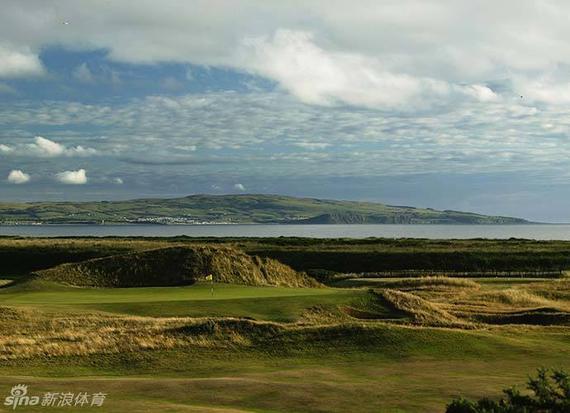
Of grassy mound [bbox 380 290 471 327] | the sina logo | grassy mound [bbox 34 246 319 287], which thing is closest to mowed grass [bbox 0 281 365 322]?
grassy mound [bbox 380 290 471 327]

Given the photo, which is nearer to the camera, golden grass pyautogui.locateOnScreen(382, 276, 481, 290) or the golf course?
the golf course

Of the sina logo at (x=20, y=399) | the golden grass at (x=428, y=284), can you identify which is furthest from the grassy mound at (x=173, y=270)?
the sina logo at (x=20, y=399)

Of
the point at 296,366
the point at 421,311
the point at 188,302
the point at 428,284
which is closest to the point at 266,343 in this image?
the point at 296,366

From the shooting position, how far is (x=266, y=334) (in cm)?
2834

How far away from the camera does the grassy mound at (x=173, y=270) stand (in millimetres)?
52156

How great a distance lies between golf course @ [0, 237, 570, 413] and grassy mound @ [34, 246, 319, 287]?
238mm

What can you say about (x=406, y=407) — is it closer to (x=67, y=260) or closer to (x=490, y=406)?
(x=490, y=406)

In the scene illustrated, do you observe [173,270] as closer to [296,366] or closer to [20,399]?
[296,366]

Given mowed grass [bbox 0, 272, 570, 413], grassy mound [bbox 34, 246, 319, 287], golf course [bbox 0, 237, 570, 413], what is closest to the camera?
mowed grass [bbox 0, 272, 570, 413]

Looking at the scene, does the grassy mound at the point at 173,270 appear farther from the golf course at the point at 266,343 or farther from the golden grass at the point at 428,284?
the golden grass at the point at 428,284

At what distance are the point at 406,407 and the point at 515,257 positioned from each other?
65.8 metres

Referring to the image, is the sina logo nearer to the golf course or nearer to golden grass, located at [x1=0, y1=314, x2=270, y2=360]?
the golf course

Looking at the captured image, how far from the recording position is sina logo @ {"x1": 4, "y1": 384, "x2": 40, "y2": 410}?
16.1 meters

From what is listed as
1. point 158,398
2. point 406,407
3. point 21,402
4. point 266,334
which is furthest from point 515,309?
point 21,402
